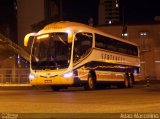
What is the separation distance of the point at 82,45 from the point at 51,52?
2059 mm

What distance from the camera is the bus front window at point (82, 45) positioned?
30469 millimetres

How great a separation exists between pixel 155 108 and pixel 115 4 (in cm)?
13232

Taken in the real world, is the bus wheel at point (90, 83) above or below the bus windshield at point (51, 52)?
below

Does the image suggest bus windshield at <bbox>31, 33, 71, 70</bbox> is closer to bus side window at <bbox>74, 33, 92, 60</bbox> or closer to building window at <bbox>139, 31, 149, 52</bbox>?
bus side window at <bbox>74, 33, 92, 60</bbox>

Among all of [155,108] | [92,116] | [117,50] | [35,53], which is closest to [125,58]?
[117,50]

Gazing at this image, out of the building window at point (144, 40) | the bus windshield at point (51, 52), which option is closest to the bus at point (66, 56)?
the bus windshield at point (51, 52)

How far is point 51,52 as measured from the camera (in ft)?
99.4

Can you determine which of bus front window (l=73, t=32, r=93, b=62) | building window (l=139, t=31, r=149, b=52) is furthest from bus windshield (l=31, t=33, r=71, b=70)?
building window (l=139, t=31, r=149, b=52)

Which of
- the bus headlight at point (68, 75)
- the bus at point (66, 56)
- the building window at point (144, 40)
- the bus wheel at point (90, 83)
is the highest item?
the building window at point (144, 40)

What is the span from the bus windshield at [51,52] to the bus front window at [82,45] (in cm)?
55

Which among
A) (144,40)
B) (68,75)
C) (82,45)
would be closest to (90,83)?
(82,45)

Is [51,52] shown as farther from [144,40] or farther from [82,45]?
[144,40]

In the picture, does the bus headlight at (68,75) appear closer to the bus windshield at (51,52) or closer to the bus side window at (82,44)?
the bus windshield at (51,52)

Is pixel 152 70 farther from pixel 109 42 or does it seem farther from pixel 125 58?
pixel 109 42
